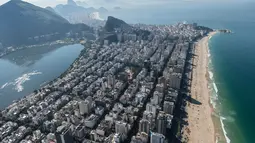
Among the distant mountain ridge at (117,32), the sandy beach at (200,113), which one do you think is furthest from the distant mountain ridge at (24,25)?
the sandy beach at (200,113)

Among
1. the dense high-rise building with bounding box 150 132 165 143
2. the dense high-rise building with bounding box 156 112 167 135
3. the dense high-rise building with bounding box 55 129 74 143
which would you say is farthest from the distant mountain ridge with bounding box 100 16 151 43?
the dense high-rise building with bounding box 55 129 74 143

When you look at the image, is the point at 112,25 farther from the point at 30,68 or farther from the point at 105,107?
the point at 105,107

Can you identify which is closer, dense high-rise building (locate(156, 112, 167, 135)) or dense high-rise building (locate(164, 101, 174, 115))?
dense high-rise building (locate(156, 112, 167, 135))

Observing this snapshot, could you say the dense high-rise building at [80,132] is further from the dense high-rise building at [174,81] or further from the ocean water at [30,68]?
the ocean water at [30,68]

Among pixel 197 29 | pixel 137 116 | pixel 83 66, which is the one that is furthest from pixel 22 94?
pixel 197 29

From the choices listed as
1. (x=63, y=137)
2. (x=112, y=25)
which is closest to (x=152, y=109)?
(x=63, y=137)

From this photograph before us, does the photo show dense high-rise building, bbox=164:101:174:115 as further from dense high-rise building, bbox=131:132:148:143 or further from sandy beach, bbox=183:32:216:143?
dense high-rise building, bbox=131:132:148:143

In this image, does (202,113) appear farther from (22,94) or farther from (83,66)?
(22,94)
